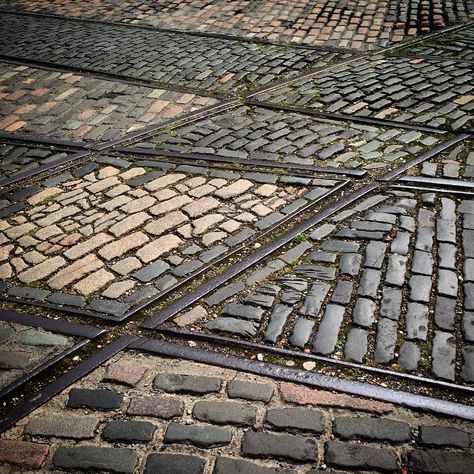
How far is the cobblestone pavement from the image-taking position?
7133 millimetres

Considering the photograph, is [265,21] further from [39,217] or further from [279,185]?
[39,217]

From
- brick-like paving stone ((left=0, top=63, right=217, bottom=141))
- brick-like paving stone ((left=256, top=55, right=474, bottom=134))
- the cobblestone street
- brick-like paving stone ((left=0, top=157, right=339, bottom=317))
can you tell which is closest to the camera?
the cobblestone street

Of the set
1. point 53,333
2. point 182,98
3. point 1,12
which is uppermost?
point 1,12

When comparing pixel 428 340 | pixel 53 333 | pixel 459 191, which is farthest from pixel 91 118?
pixel 428 340

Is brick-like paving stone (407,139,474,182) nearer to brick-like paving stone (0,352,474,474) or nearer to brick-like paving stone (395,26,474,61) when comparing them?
brick-like paving stone (0,352,474,474)

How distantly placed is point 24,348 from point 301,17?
7043mm

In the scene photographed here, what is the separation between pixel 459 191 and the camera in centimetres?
372

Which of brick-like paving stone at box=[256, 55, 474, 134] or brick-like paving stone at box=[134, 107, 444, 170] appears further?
brick-like paving stone at box=[256, 55, 474, 134]

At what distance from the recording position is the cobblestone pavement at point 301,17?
7.13 meters

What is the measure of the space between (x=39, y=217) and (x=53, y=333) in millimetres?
1306

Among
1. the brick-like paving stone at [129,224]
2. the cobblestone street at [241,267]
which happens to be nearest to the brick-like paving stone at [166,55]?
the cobblestone street at [241,267]

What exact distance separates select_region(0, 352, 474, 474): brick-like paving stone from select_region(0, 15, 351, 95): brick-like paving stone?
4220mm

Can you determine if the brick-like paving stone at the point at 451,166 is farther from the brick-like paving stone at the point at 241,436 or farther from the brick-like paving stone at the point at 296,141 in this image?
the brick-like paving stone at the point at 241,436

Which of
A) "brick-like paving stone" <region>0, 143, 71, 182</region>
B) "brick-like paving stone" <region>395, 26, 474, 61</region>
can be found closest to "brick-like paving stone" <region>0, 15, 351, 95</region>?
"brick-like paving stone" <region>395, 26, 474, 61</region>
